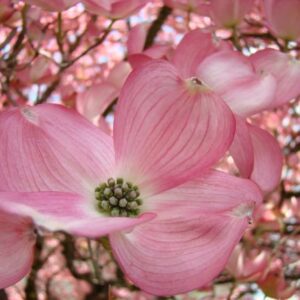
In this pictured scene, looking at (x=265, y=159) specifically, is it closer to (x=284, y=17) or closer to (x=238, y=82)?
(x=238, y=82)

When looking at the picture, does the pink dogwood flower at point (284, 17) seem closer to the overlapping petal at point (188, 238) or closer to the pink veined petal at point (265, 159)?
the pink veined petal at point (265, 159)

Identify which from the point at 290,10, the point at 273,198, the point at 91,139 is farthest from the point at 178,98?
the point at 273,198

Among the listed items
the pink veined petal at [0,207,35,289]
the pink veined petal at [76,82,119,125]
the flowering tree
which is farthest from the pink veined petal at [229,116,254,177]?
the pink veined petal at [76,82,119,125]

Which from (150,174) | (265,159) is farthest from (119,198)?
(265,159)

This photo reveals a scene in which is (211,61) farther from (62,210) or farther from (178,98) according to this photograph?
(62,210)

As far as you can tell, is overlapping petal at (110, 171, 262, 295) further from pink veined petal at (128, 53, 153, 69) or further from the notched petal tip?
pink veined petal at (128, 53, 153, 69)

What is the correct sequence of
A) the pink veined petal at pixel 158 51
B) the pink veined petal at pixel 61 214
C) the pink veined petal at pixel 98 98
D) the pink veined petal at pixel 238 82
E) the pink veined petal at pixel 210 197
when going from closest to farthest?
the pink veined petal at pixel 61 214
the pink veined petal at pixel 210 197
the pink veined petal at pixel 238 82
the pink veined petal at pixel 158 51
the pink veined petal at pixel 98 98

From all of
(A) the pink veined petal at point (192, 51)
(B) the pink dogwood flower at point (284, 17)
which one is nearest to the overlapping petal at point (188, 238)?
(A) the pink veined petal at point (192, 51)
